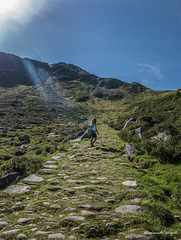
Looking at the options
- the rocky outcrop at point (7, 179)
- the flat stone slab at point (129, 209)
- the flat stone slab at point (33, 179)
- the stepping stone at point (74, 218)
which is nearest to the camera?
the stepping stone at point (74, 218)

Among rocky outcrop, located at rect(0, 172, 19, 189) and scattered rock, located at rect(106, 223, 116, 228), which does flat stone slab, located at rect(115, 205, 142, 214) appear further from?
rocky outcrop, located at rect(0, 172, 19, 189)

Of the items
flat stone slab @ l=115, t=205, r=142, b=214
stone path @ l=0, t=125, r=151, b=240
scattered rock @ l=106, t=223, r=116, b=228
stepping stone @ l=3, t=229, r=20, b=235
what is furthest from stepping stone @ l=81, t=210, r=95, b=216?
stepping stone @ l=3, t=229, r=20, b=235

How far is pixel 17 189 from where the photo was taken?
5.20 metres

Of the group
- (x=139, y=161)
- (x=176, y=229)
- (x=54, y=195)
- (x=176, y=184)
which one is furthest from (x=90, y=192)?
(x=139, y=161)

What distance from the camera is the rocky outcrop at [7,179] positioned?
555cm

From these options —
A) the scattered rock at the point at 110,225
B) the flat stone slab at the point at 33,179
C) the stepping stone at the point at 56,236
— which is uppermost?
the scattered rock at the point at 110,225

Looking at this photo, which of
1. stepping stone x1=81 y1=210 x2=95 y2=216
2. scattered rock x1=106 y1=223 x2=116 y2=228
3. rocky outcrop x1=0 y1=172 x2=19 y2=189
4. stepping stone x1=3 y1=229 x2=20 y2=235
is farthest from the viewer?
rocky outcrop x1=0 y1=172 x2=19 y2=189

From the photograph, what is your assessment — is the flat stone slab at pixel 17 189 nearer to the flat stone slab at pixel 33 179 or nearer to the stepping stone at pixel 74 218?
the flat stone slab at pixel 33 179

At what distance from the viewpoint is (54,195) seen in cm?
472

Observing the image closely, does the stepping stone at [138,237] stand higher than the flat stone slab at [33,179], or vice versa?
the stepping stone at [138,237]

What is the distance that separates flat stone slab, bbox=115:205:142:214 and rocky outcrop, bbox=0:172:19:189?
4.61 meters

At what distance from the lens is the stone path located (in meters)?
2.93

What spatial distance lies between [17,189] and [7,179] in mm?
971

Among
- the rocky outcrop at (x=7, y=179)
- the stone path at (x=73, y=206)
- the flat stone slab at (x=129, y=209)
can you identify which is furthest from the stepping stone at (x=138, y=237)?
the rocky outcrop at (x=7, y=179)
